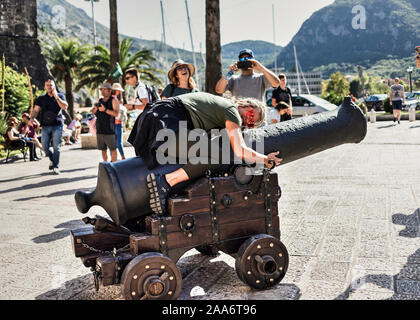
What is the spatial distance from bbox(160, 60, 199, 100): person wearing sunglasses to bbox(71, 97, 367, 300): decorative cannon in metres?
1.39

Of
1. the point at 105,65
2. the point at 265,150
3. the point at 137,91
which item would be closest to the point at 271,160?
the point at 265,150

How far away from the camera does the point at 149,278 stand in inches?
106

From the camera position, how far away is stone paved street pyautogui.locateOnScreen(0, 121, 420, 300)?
3076mm

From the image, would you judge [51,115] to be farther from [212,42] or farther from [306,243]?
[306,243]

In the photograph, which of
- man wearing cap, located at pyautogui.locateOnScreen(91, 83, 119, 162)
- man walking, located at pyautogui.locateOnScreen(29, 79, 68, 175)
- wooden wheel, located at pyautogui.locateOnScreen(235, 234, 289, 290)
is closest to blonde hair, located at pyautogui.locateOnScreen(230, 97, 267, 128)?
wooden wheel, located at pyautogui.locateOnScreen(235, 234, 289, 290)

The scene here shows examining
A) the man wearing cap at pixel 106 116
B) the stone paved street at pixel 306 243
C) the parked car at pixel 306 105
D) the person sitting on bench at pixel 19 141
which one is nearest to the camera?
the stone paved street at pixel 306 243

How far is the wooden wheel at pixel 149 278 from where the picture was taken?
2.68 m

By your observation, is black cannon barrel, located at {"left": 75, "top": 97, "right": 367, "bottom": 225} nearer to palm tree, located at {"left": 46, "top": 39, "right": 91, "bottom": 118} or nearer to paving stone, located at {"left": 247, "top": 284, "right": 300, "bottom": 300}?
paving stone, located at {"left": 247, "top": 284, "right": 300, "bottom": 300}

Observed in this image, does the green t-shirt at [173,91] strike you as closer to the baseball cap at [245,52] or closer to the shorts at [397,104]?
the baseball cap at [245,52]

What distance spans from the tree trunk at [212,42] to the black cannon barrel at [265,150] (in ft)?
24.2

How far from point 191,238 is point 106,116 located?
547 centimetres

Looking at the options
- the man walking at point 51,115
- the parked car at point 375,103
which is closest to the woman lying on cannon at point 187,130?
the man walking at point 51,115
